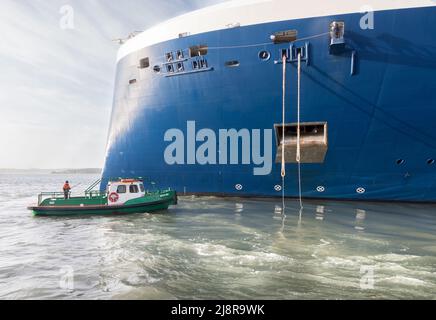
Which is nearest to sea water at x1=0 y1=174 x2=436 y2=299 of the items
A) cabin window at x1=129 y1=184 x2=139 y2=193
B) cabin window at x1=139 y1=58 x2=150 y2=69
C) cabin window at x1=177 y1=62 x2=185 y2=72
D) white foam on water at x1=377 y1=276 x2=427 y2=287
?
white foam on water at x1=377 y1=276 x2=427 y2=287

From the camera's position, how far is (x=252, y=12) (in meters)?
17.3

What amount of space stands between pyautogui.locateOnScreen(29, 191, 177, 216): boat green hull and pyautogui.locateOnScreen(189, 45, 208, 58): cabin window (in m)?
8.41

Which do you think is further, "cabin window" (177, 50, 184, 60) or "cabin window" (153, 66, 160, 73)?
"cabin window" (153, 66, 160, 73)

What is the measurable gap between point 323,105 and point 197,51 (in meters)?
8.07

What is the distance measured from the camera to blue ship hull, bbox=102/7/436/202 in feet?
47.6

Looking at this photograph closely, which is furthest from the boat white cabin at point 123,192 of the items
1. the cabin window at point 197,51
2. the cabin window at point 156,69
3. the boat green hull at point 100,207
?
the cabin window at point 197,51

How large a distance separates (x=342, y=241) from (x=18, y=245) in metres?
10.3

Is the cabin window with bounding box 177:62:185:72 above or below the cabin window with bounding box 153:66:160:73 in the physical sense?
below

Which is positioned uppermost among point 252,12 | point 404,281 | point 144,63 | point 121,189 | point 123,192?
point 252,12

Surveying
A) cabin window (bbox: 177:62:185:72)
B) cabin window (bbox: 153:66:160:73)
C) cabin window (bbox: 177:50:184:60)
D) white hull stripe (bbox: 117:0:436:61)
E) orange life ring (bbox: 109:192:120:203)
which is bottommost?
orange life ring (bbox: 109:192:120:203)

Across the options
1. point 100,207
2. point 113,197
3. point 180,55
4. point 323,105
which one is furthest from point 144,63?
point 323,105

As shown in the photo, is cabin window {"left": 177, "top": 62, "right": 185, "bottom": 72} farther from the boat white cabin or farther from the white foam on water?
the white foam on water

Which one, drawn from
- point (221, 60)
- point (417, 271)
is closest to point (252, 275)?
point (417, 271)

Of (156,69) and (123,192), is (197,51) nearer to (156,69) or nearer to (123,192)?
(156,69)
